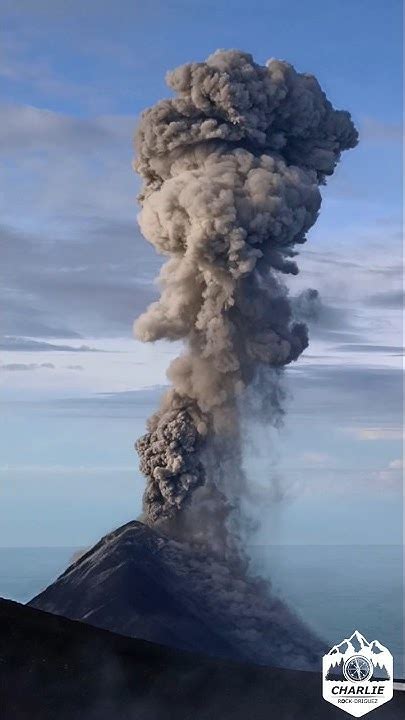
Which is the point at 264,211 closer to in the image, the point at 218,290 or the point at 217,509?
the point at 218,290

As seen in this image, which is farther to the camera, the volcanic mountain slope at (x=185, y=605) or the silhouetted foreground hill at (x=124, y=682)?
the volcanic mountain slope at (x=185, y=605)

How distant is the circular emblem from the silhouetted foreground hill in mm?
1362

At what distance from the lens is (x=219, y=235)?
6538cm

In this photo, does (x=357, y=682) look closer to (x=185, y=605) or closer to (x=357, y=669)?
(x=357, y=669)

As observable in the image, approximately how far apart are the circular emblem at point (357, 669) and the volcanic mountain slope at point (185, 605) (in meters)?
20.0

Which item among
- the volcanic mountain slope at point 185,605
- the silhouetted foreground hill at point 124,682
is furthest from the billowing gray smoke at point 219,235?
the silhouetted foreground hill at point 124,682

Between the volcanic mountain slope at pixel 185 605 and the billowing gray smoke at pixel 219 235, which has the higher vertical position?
the billowing gray smoke at pixel 219 235

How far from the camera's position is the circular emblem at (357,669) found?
48.0 metres

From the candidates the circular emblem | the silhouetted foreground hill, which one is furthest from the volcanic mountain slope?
the circular emblem

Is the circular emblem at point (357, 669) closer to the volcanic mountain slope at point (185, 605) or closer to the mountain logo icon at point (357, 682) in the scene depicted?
the mountain logo icon at point (357, 682)

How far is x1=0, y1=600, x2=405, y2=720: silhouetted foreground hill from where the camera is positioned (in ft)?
161

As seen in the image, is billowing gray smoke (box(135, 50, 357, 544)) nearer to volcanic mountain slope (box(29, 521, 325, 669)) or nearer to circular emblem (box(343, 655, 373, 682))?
volcanic mountain slope (box(29, 521, 325, 669))

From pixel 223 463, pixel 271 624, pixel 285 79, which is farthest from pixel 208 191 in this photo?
pixel 271 624

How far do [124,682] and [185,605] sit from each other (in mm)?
20038
